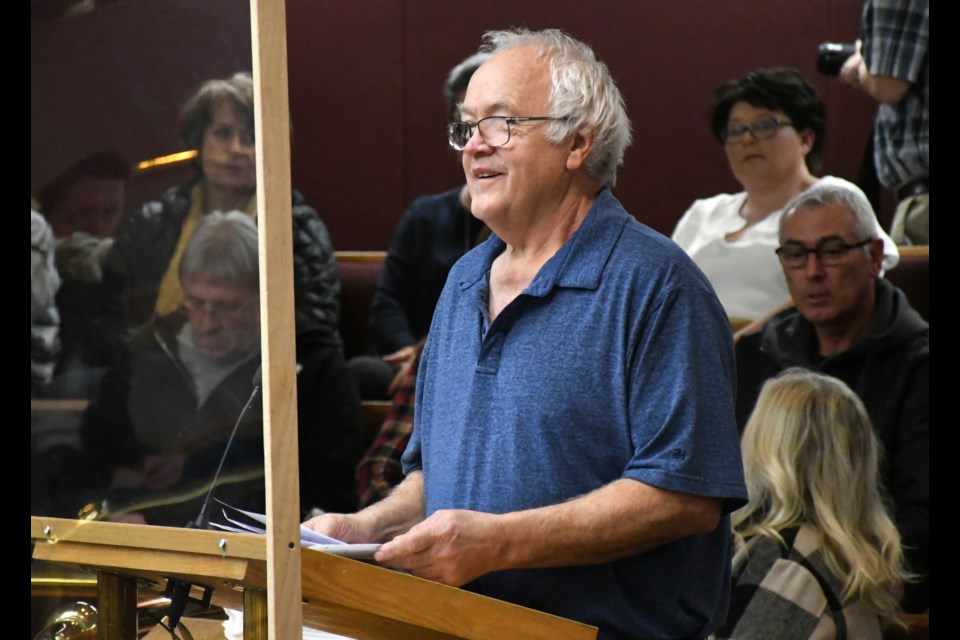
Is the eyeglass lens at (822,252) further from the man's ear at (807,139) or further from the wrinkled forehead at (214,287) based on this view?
the wrinkled forehead at (214,287)

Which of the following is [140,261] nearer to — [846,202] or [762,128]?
[846,202]

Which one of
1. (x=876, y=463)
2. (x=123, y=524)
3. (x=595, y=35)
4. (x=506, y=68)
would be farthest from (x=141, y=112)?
(x=595, y=35)

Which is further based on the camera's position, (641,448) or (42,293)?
(641,448)

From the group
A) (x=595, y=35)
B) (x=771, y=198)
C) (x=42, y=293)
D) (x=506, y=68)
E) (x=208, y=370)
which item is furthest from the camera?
(x=595, y=35)

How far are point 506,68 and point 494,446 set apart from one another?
50cm

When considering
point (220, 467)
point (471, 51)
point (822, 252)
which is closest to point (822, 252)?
point (822, 252)

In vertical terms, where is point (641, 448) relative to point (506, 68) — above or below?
below

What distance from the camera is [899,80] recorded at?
11.3ft

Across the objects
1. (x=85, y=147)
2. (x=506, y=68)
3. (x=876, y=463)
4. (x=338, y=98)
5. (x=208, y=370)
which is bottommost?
(x=876, y=463)

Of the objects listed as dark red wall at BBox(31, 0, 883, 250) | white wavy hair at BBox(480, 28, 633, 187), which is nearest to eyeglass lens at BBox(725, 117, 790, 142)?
dark red wall at BBox(31, 0, 883, 250)

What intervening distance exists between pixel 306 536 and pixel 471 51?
369 cm

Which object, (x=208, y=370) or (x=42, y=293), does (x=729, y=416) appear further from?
(x=42, y=293)

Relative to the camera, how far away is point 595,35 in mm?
4867

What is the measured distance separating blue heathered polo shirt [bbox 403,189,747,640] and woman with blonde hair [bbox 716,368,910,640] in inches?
29.5
